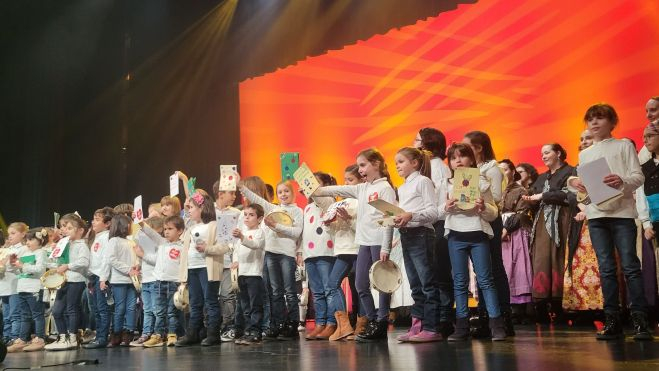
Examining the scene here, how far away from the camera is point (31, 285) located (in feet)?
22.7

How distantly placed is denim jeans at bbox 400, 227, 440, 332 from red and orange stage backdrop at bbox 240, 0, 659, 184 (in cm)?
293

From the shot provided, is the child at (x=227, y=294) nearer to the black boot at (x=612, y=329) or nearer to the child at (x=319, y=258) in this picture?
the child at (x=319, y=258)

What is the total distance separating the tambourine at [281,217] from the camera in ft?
17.8

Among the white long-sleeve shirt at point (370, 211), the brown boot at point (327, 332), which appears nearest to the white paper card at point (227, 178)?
the white long-sleeve shirt at point (370, 211)

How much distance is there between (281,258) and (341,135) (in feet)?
10.4

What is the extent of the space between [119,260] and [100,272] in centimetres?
24

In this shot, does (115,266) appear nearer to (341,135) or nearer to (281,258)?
(281,258)

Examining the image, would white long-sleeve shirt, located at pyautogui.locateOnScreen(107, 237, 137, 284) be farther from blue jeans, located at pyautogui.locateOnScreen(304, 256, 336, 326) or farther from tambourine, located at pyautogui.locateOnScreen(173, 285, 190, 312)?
blue jeans, located at pyautogui.locateOnScreen(304, 256, 336, 326)

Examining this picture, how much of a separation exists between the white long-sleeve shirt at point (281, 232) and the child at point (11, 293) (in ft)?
10.0

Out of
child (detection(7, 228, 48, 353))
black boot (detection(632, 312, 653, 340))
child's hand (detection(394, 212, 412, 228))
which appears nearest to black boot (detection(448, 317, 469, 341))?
child's hand (detection(394, 212, 412, 228))

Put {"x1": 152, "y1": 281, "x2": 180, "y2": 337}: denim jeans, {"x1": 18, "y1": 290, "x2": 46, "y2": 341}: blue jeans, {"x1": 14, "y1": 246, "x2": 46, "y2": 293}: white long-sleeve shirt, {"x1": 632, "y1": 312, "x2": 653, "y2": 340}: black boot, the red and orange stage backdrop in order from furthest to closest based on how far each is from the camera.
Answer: {"x1": 18, "y1": 290, "x2": 46, "y2": 341}: blue jeans, {"x1": 14, "y1": 246, "x2": 46, "y2": 293}: white long-sleeve shirt, the red and orange stage backdrop, {"x1": 152, "y1": 281, "x2": 180, "y2": 337}: denim jeans, {"x1": 632, "y1": 312, "x2": 653, "y2": 340}: black boot

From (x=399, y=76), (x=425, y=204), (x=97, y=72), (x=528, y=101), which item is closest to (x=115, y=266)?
(x=425, y=204)

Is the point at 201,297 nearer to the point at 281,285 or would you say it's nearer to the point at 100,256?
the point at 281,285

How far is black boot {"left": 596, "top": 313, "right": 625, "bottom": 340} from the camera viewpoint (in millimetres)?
3830
